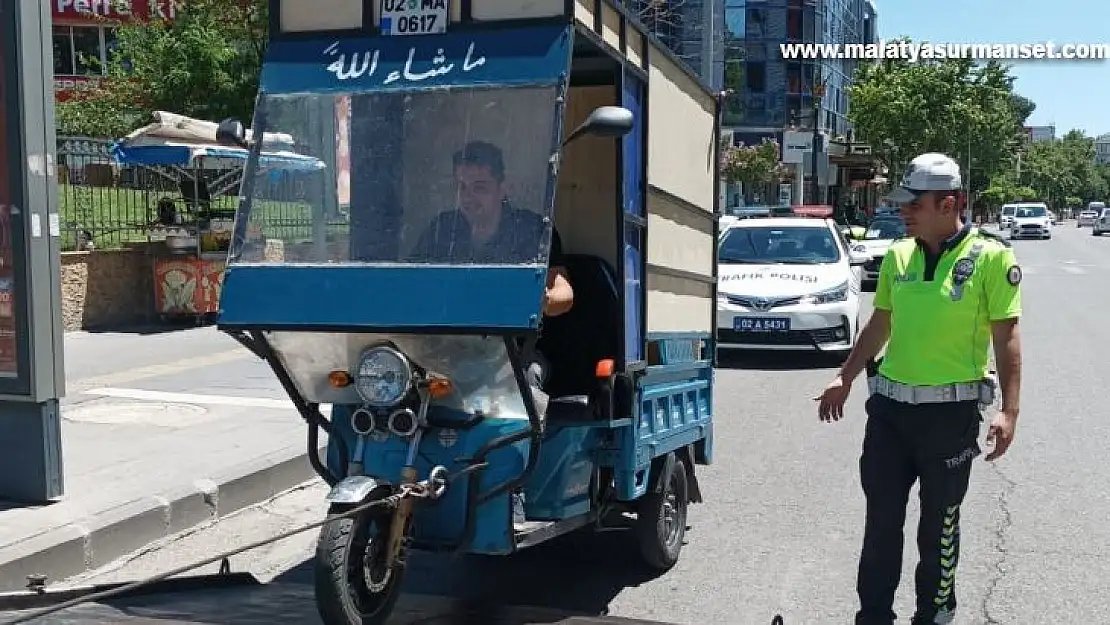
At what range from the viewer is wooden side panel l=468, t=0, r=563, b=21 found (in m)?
4.14

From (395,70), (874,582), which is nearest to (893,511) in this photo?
(874,582)

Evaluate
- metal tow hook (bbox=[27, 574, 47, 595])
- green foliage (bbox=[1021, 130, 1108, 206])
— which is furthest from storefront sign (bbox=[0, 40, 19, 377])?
green foliage (bbox=[1021, 130, 1108, 206])

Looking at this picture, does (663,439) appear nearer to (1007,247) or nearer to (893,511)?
(893,511)

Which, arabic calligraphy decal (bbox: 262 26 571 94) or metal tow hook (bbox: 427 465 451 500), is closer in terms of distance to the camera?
metal tow hook (bbox: 427 465 451 500)

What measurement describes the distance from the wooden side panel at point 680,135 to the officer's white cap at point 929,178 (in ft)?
3.56

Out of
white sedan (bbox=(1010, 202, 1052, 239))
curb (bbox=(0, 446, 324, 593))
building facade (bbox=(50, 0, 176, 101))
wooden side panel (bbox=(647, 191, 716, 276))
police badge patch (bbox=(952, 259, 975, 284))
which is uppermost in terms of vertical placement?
building facade (bbox=(50, 0, 176, 101))

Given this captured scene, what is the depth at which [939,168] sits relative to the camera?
13.8 ft

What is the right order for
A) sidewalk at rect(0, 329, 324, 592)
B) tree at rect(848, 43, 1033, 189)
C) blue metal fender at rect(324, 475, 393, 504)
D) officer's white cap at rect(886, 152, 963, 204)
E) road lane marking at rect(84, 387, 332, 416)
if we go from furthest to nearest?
tree at rect(848, 43, 1033, 189) → road lane marking at rect(84, 387, 332, 416) → sidewalk at rect(0, 329, 324, 592) → officer's white cap at rect(886, 152, 963, 204) → blue metal fender at rect(324, 475, 393, 504)

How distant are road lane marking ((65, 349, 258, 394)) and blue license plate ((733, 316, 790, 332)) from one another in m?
5.14

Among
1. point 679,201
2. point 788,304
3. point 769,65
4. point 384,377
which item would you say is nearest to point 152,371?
point 788,304

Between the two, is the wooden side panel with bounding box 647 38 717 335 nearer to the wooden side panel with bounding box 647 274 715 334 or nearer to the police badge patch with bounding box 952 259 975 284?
the wooden side panel with bounding box 647 274 715 334

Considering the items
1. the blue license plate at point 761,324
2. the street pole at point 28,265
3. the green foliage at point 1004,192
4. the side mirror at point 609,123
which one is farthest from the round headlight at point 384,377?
the green foliage at point 1004,192

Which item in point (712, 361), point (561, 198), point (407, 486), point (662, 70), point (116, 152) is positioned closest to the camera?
point (407, 486)

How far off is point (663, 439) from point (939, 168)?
5.91 ft
